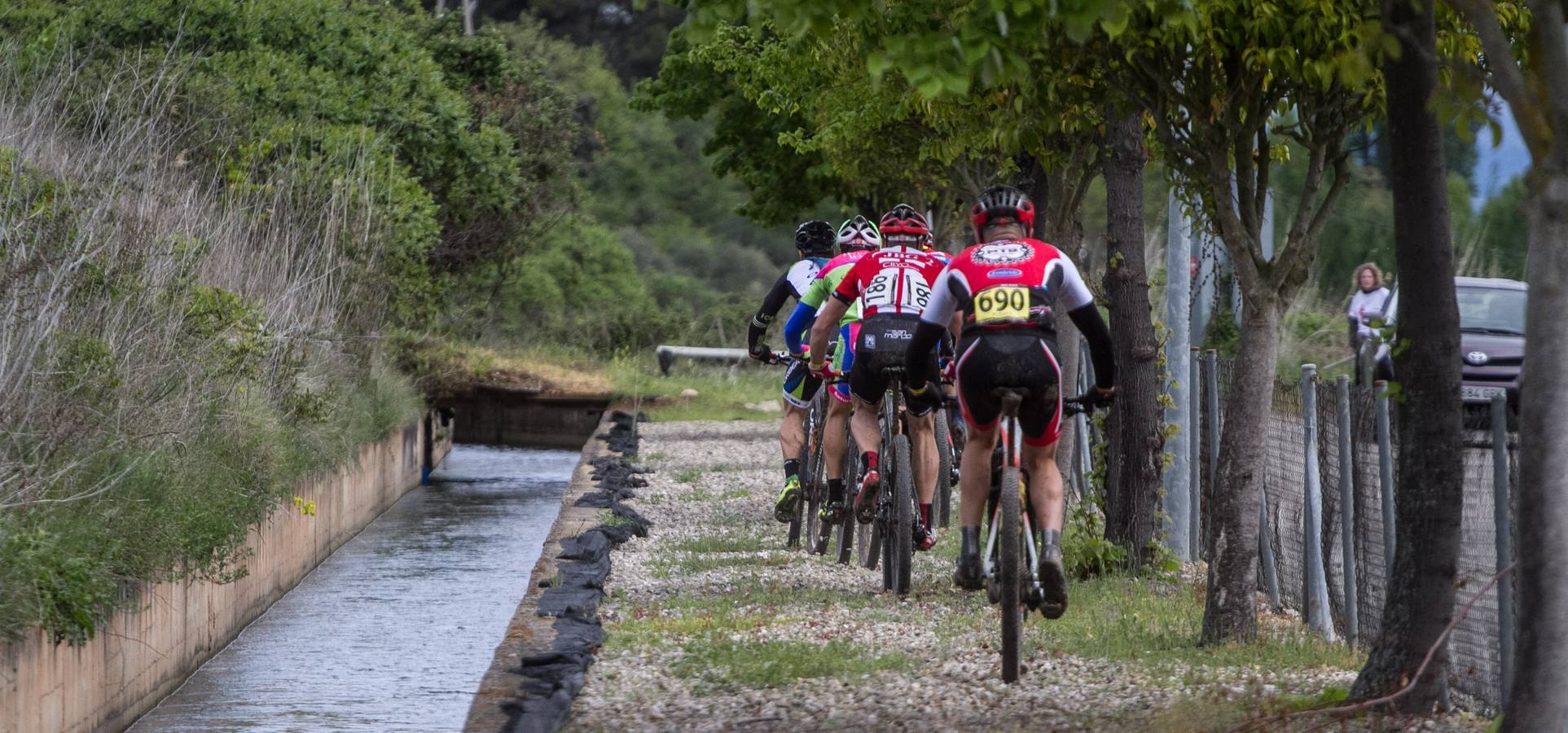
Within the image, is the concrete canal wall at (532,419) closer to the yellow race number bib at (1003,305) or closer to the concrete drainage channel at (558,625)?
the concrete drainage channel at (558,625)

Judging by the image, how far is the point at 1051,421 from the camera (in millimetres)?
7480

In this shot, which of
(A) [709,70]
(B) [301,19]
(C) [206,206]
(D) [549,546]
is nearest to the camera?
(D) [549,546]

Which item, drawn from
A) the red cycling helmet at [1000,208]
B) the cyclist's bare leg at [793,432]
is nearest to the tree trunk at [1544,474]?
the red cycling helmet at [1000,208]

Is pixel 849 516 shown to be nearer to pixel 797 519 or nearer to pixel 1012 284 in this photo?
pixel 797 519

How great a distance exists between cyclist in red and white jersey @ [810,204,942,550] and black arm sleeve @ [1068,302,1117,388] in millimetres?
2042

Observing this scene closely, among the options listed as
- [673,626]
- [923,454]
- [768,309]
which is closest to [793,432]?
[768,309]

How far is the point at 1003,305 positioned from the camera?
739 centimetres

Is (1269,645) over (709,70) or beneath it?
beneath

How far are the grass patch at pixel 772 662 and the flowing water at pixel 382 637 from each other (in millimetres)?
1797

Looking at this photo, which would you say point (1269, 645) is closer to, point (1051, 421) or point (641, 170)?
point (1051, 421)

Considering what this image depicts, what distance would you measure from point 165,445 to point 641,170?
61173mm

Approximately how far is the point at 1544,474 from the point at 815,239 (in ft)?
24.3

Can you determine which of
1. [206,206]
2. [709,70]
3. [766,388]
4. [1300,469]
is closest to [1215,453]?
[1300,469]

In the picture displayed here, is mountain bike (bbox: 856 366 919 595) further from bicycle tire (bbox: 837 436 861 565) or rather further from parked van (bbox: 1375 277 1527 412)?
parked van (bbox: 1375 277 1527 412)
